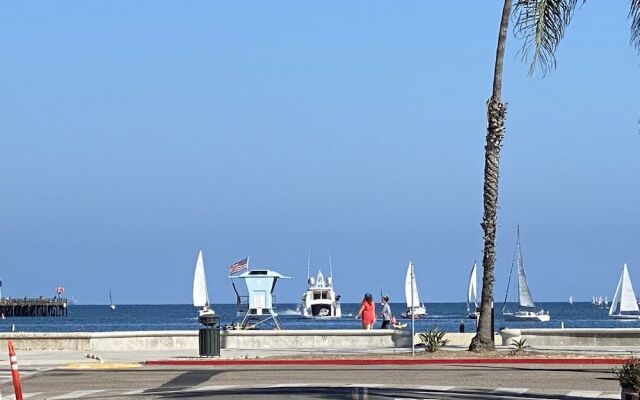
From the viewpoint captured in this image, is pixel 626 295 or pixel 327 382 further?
pixel 626 295

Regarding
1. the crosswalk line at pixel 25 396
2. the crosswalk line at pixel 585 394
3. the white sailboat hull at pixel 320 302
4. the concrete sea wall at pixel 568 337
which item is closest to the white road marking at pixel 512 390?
the crosswalk line at pixel 585 394

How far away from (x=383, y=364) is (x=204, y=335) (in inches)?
211

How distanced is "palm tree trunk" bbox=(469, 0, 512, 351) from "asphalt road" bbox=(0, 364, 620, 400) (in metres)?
3.51

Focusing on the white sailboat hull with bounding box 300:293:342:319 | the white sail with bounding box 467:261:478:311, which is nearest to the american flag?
the white sail with bounding box 467:261:478:311

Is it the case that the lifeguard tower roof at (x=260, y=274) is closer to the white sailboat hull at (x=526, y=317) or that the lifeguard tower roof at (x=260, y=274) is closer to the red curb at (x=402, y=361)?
the red curb at (x=402, y=361)

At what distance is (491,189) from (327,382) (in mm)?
10546

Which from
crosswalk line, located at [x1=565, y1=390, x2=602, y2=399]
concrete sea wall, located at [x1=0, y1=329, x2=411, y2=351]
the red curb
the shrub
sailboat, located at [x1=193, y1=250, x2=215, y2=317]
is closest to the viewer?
crosswalk line, located at [x1=565, y1=390, x2=602, y2=399]

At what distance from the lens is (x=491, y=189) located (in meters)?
35.5

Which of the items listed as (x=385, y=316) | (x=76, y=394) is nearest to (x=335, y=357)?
(x=76, y=394)

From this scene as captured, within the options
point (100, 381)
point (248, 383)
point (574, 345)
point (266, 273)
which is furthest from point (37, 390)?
point (266, 273)

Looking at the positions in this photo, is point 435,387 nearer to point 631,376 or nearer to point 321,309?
point 631,376

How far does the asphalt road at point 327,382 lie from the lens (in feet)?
77.9

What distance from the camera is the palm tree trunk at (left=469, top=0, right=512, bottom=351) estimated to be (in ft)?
115

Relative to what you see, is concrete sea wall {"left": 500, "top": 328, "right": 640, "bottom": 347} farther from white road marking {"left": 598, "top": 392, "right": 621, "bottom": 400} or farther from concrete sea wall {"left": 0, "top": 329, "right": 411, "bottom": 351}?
white road marking {"left": 598, "top": 392, "right": 621, "bottom": 400}
